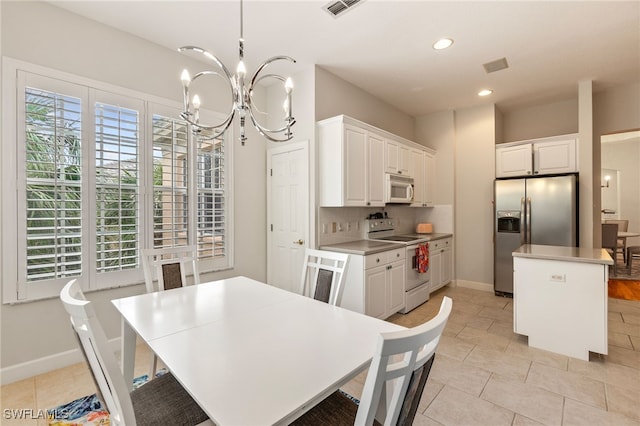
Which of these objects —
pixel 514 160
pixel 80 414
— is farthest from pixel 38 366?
pixel 514 160

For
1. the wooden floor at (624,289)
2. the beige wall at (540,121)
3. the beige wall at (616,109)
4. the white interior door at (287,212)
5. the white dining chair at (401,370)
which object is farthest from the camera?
the beige wall at (540,121)

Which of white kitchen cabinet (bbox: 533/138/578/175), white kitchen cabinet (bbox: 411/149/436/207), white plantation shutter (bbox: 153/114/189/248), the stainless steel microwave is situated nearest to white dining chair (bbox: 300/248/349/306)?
white plantation shutter (bbox: 153/114/189/248)

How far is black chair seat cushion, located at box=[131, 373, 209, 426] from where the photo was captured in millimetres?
1244

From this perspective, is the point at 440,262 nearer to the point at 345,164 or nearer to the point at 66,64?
the point at 345,164

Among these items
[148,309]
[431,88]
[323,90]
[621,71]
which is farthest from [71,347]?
[621,71]

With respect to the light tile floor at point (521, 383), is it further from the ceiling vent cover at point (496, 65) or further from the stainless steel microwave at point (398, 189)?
the ceiling vent cover at point (496, 65)

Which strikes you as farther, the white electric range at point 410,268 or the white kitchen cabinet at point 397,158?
the white kitchen cabinet at point 397,158

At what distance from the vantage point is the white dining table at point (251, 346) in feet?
3.13

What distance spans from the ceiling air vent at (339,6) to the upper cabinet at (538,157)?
11.3 ft

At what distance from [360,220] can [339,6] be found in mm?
2513

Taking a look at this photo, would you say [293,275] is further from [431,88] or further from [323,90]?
[431,88]

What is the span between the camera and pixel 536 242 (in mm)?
4184

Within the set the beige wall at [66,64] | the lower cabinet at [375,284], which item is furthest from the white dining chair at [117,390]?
the lower cabinet at [375,284]

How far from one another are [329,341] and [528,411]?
165 centimetres
